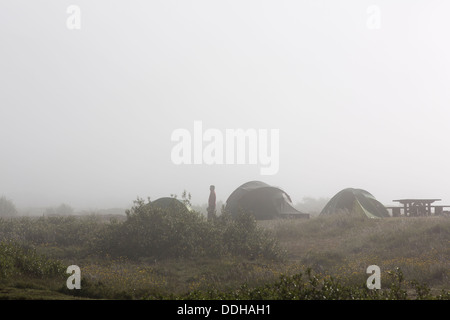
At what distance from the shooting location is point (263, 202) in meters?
26.1

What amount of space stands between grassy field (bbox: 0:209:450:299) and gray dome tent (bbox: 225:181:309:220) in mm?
6113

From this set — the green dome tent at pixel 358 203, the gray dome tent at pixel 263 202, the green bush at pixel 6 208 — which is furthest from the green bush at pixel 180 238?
the green bush at pixel 6 208

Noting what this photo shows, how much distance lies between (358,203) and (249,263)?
13551mm

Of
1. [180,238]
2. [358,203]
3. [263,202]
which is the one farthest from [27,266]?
[358,203]

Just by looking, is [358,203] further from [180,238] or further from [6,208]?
[6,208]

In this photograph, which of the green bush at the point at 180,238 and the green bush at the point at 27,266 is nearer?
the green bush at the point at 27,266

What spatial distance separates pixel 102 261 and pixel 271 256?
5.26m

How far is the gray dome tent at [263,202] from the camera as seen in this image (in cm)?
2573

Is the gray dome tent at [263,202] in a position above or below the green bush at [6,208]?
above

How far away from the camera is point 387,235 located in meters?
15.3

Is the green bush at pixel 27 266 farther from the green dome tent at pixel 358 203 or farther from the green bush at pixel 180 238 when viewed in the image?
the green dome tent at pixel 358 203

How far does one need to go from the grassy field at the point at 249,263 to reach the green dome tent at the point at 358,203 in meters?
4.73

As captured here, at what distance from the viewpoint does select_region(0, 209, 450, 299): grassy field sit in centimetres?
801
